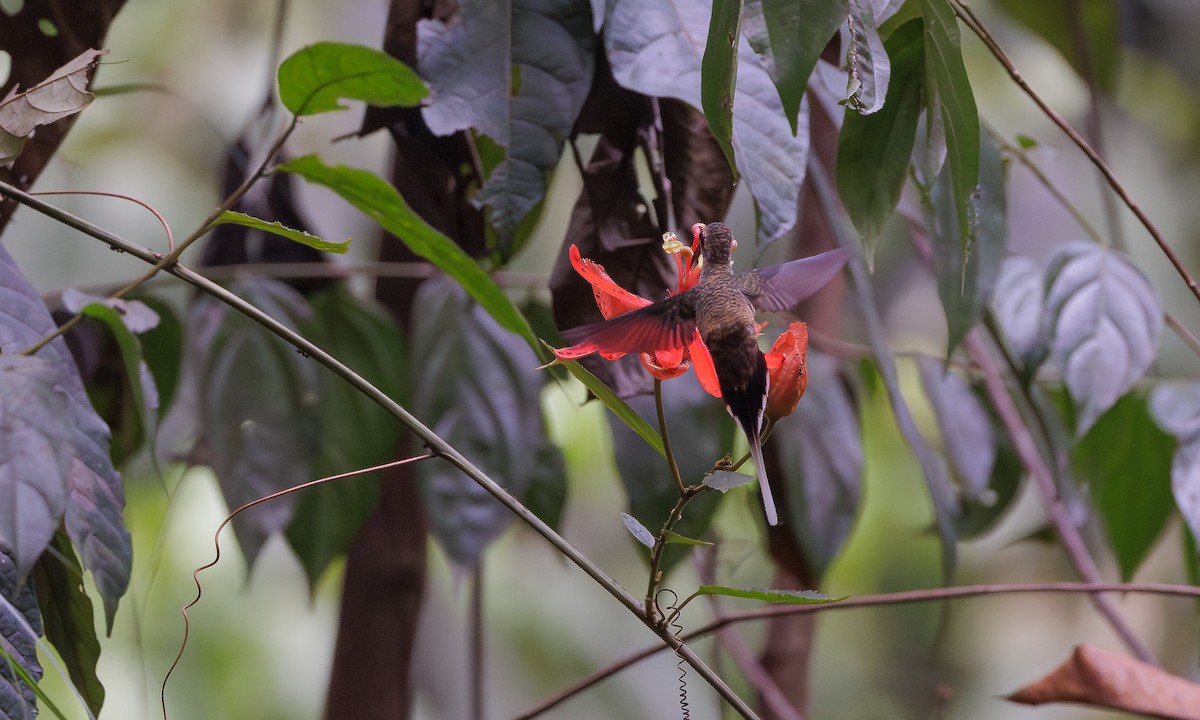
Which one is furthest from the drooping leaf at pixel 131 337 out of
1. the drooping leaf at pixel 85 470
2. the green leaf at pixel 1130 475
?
the green leaf at pixel 1130 475

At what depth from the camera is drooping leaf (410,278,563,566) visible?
0.79 meters

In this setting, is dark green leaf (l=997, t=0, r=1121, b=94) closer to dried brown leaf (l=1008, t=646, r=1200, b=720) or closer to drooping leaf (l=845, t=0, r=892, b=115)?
dried brown leaf (l=1008, t=646, r=1200, b=720)

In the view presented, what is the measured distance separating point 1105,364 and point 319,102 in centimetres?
58

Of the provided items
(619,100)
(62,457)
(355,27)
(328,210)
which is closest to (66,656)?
(62,457)

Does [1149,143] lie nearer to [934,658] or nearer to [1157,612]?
[1157,612]

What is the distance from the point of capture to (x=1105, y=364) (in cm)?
75

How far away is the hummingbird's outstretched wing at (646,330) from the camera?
15.4 inches

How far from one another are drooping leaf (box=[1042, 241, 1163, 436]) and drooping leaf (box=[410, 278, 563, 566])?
39cm

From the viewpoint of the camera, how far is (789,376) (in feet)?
1.26

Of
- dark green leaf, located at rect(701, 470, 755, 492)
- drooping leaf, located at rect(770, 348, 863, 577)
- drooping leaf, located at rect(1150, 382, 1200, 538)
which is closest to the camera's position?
A: dark green leaf, located at rect(701, 470, 755, 492)

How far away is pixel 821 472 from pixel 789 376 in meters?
0.49

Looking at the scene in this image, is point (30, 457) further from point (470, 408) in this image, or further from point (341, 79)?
point (470, 408)

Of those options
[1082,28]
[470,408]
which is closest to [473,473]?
[470,408]

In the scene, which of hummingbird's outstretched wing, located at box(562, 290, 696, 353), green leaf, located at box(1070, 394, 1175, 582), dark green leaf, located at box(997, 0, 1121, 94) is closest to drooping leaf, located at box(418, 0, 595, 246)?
hummingbird's outstretched wing, located at box(562, 290, 696, 353)
